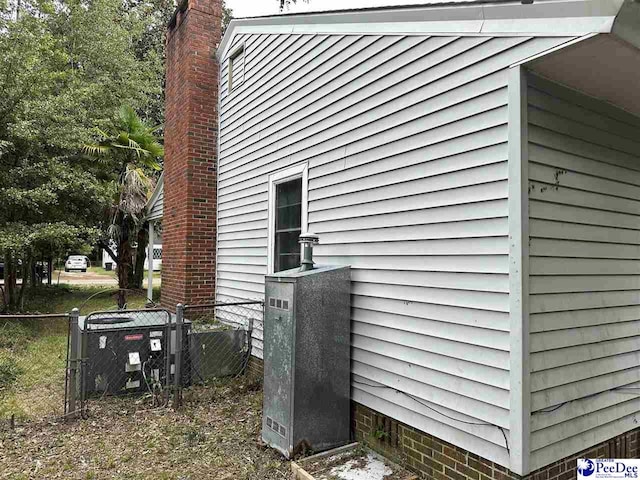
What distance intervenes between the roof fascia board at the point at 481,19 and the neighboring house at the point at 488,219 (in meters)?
0.01

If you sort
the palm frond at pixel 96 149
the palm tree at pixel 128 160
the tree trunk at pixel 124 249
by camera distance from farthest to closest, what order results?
the tree trunk at pixel 124 249 < the palm tree at pixel 128 160 < the palm frond at pixel 96 149

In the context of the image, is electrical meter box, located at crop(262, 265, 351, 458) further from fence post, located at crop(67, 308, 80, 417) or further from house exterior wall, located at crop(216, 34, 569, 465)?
fence post, located at crop(67, 308, 80, 417)

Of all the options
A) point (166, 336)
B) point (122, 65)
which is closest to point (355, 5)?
point (166, 336)

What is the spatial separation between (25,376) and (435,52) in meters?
6.28

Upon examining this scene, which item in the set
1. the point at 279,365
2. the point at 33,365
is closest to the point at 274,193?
the point at 279,365

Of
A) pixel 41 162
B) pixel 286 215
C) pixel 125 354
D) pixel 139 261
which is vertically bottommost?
pixel 125 354

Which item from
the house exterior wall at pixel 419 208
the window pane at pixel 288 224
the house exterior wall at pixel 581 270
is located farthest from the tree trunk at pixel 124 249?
the house exterior wall at pixel 581 270

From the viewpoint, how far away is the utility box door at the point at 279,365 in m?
3.65

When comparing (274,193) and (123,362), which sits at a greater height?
(274,193)

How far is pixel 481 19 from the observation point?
9.55 ft

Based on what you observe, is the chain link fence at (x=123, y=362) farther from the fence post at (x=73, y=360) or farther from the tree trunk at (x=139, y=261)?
the tree trunk at (x=139, y=261)

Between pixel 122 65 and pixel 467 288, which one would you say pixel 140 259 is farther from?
pixel 467 288
